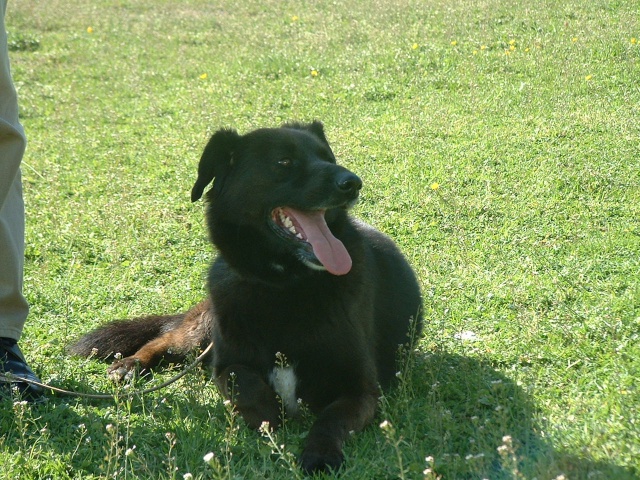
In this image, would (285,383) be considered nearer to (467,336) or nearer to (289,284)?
(289,284)

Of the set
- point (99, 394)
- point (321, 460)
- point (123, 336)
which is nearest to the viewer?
point (321, 460)

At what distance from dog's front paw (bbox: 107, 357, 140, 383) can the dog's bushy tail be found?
11 cm

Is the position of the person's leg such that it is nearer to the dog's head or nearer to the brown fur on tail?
the brown fur on tail

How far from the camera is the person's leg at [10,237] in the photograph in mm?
4418

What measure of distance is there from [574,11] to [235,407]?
9654 millimetres

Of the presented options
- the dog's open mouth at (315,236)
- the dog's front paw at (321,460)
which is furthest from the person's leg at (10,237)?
the dog's front paw at (321,460)

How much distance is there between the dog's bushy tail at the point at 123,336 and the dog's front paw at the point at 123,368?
0.11 metres

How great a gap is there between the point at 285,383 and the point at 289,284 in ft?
1.60

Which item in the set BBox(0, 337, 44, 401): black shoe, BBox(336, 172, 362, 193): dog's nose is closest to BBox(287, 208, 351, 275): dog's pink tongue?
BBox(336, 172, 362, 193): dog's nose

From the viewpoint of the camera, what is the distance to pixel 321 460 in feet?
11.8

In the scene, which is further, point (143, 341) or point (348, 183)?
point (143, 341)

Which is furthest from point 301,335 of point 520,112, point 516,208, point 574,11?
point 574,11

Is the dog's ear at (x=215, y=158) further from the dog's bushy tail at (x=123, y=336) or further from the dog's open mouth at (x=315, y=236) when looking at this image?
the dog's bushy tail at (x=123, y=336)

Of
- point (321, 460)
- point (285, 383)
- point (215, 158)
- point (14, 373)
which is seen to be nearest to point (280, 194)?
point (215, 158)
